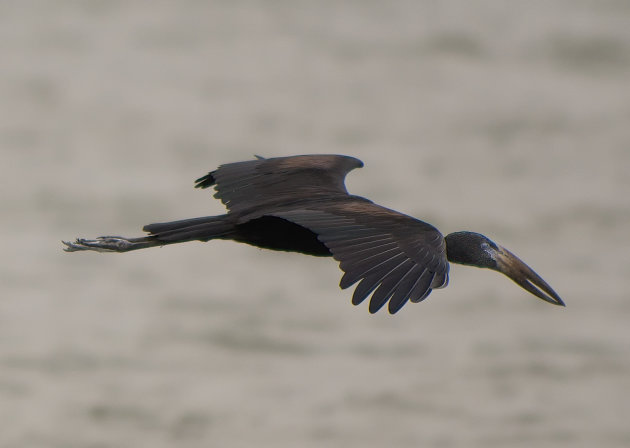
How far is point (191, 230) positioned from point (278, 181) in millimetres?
1017

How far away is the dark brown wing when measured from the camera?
669 cm

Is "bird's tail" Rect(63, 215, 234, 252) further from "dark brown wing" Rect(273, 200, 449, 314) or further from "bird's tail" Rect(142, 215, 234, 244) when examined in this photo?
"dark brown wing" Rect(273, 200, 449, 314)

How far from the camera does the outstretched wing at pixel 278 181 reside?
27.0ft

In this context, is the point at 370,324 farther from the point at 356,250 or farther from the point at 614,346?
the point at 356,250

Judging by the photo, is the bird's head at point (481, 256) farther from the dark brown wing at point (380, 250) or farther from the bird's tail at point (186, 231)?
the bird's tail at point (186, 231)

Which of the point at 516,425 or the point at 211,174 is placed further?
the point at 516,425

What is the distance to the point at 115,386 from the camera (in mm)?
12305

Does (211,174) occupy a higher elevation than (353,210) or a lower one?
higher

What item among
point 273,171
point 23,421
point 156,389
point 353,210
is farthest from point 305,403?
point 353,210

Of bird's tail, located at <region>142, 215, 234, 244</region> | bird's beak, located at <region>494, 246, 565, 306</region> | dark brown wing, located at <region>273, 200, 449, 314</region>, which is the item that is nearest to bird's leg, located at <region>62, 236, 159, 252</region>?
bird's tail, located at <region>142, 215, 234, 244</region>

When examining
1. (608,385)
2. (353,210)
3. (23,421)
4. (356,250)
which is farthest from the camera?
(608,385)

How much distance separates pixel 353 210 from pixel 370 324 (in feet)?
18.8

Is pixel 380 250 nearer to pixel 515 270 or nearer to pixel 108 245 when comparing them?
pixel 515 270

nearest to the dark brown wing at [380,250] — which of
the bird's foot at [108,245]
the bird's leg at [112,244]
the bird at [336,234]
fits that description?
the bird at [336,234]
